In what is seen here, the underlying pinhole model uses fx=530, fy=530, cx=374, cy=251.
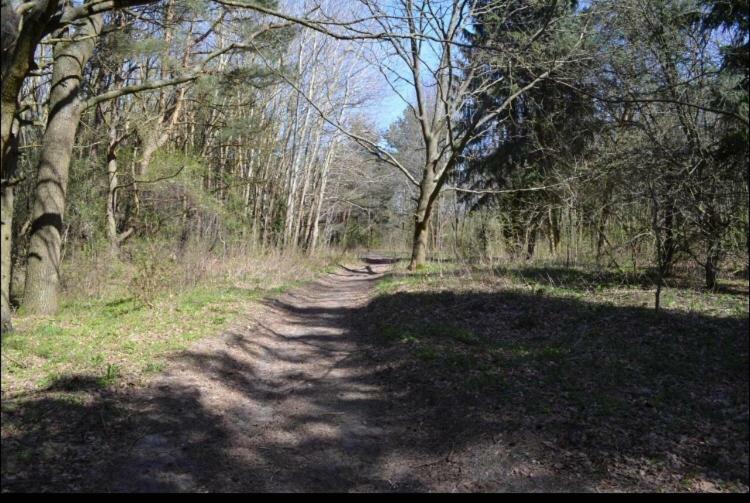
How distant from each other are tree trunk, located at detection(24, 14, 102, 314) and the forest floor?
3.26 meters

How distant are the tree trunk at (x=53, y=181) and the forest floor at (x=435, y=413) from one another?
3263 mm

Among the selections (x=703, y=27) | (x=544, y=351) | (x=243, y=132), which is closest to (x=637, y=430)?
(x=544, y=351)

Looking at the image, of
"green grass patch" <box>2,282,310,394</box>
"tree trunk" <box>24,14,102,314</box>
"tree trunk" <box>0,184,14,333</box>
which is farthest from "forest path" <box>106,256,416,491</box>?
"tree trunk" <box>24,14,102,314</box>

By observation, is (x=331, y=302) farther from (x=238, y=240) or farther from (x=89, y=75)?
(x=89, y=75)

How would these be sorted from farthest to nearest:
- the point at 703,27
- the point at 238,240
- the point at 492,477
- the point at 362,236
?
1. the point at 362,236
2. the point at 238,240
3. the point at 703,27
4. the point at 492,477

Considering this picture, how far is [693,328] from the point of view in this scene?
639cm

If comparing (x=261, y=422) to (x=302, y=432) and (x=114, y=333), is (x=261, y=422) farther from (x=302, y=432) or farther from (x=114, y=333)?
(x=114, y=333)

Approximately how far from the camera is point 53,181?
898cm

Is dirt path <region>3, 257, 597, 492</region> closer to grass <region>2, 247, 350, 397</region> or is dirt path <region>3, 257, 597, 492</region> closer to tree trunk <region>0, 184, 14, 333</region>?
grass <region>2, 247, 350, 397</region>

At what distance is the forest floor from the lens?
4109 millimetres

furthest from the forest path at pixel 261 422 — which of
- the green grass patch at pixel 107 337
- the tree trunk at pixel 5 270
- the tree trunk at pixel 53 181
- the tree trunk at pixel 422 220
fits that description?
the tree trunk at pixel 422 220

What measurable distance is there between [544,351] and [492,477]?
2.89 meters

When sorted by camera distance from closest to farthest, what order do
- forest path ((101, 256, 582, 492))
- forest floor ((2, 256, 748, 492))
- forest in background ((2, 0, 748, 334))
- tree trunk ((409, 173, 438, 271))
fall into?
forest floor ((2, 256, 748, 492))
forest path ((101, 256, 582, 492))
forest in background ((2, 0, 748, 334))
tree trunk ((409, 173, 438, 271))

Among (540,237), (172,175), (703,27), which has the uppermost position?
(703,27)
